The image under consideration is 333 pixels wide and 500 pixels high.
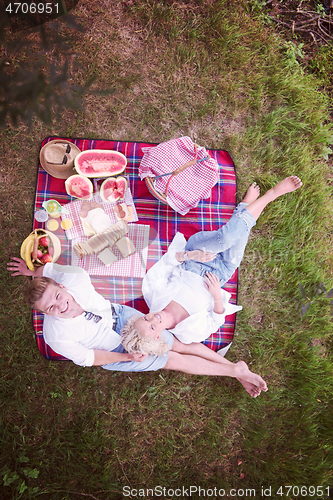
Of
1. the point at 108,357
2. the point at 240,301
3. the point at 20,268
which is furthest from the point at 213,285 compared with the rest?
the point at 20,268

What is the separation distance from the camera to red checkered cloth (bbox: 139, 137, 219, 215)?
10.6 ft

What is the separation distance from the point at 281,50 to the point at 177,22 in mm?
1492

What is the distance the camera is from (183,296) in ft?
10.7

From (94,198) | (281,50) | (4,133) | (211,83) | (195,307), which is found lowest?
(195,307)

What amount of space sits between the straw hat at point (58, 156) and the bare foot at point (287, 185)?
2.51 meters

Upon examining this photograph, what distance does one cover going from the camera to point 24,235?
368 cm

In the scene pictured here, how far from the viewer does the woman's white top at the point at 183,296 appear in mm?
3248

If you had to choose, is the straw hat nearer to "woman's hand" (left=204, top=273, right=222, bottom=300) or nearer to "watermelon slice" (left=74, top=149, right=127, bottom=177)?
"watermelon slice" (left=74, top=149, right=127, bottom=177)

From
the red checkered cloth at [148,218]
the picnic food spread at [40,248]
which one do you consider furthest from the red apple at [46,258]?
the red checkered cloth at [148,218]

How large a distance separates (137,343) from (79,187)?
1951 millimetres

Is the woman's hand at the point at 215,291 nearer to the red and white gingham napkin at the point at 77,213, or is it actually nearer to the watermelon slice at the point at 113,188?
the red and white gingham napkin at the point at 77,213

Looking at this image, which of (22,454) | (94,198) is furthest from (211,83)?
(22,454)

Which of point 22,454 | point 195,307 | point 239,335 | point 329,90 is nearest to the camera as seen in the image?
point 195,307

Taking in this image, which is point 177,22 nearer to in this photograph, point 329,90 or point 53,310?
point 329,90
